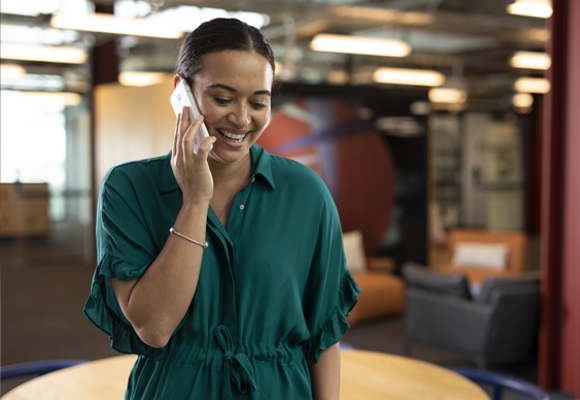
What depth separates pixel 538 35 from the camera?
39.8 ft

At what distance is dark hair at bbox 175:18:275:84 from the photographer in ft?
4.19

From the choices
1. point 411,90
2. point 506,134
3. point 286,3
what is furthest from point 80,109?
point 506,134

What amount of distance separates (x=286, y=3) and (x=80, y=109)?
4721 millimetres

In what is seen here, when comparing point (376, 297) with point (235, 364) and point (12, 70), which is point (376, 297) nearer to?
point (235, 364)

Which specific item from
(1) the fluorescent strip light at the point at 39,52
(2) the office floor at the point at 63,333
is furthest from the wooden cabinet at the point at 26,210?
(1) the fluorescent strip light at the point at 39,52

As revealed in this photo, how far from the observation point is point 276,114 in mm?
8570

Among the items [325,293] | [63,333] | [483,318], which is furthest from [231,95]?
[63,333]

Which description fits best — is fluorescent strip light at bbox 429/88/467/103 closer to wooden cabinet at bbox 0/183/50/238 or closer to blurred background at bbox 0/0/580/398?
blurred background at bbox 0/0/580/398

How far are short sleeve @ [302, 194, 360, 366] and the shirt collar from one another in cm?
16

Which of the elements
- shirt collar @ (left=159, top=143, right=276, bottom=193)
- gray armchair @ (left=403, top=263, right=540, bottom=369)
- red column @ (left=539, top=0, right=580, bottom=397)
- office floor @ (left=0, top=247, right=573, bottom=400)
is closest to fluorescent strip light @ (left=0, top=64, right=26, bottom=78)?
office floor @ (left=0, top=247, right=573, bottom=400)

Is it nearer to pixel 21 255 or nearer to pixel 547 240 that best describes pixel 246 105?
pixel 547 240

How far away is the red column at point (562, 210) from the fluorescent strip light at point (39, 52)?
8078 millimetres

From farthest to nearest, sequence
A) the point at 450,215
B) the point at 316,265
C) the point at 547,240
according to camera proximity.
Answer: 1. the point at 450,215
2. the point at 547,240
3. the point at 316,265

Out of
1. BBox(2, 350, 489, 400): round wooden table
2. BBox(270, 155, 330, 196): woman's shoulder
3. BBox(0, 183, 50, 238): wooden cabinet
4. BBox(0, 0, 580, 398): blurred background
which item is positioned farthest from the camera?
BBox(0, 183, 50, 238): wooden cabinet
